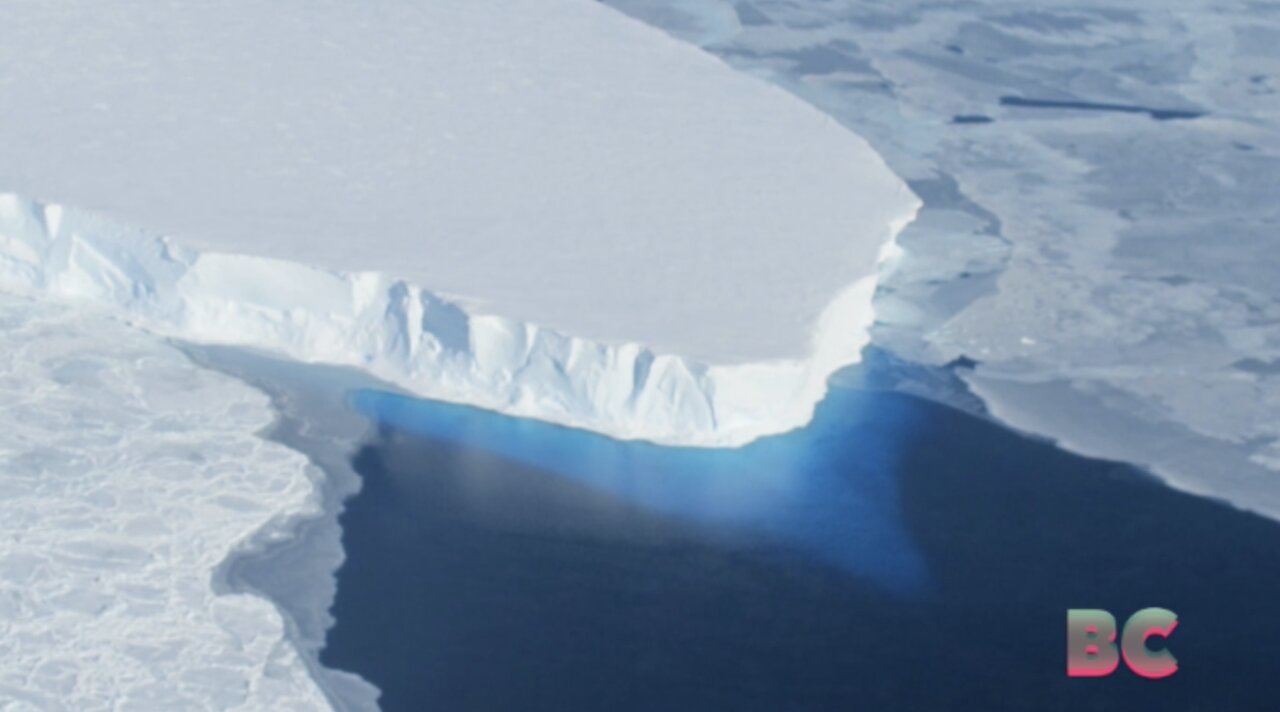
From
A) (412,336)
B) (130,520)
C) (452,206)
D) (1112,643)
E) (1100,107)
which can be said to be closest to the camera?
(1112,643)

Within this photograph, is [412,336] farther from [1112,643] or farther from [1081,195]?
[1081,195]

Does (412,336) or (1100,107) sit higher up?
(1100,107)

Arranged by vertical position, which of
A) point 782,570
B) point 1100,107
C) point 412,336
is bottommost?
point 782,570

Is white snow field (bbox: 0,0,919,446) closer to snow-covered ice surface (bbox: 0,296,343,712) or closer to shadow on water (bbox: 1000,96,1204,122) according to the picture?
snow-covered ice surface (bbox: 0,296,343,712)

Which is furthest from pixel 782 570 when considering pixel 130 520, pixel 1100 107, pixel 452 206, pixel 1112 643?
pixel 1100 107

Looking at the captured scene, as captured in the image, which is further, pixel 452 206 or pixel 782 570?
pixel 452 206

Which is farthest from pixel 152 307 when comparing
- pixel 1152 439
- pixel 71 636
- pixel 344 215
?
pixel 1152 439

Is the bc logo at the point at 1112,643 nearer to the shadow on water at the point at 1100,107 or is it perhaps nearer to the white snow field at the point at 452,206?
the white snow field at the point at 452,206

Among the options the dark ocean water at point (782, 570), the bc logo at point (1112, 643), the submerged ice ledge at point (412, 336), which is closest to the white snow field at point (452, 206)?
the submerged ice ledge at point (412, 336)
